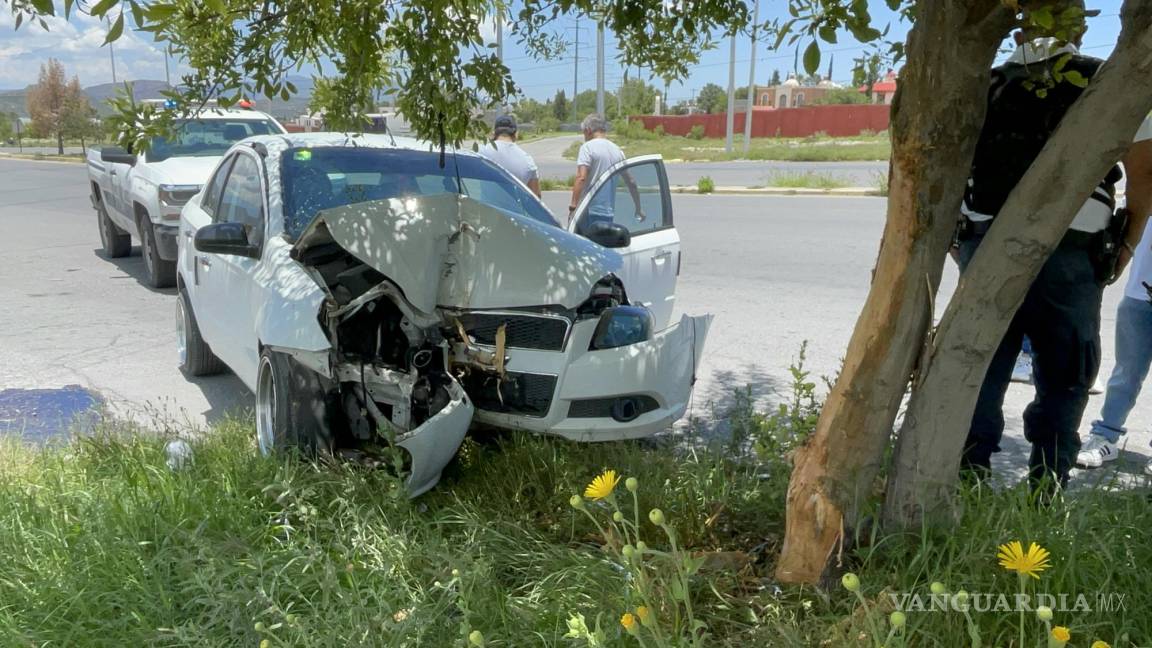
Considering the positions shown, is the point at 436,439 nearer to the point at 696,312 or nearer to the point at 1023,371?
the point at 1023,371

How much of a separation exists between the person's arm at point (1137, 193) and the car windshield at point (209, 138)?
8.43m

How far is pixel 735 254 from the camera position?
10945mm

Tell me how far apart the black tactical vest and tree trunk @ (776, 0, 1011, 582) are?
0.64 m

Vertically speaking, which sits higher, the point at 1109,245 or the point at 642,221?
the point at 1109,245

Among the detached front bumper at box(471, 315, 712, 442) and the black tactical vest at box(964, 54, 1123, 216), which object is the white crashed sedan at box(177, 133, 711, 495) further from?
the black tactical vest at box(964, 54, 1123, 216)

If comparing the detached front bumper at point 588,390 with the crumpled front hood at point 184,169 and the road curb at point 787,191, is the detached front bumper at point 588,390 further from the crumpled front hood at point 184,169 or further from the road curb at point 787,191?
the road curb at point 787,191

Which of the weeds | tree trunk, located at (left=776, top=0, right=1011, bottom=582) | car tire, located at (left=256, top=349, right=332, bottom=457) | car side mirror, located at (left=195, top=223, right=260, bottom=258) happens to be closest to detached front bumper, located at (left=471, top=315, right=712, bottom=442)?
car tire, located at (left=256, top=349, right=332, bottom=457)

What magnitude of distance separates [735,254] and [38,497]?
837 centimetres

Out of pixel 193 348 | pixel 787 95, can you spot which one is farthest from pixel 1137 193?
pixel 787 95

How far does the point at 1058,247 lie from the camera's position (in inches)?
132

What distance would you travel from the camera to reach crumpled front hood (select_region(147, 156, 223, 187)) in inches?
353

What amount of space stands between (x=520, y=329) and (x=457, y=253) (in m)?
0.44

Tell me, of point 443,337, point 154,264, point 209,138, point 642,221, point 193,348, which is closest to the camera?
point 443,337

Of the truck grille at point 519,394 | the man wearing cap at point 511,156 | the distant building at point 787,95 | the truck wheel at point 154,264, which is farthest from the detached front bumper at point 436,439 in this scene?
the distant building at point 787,95
